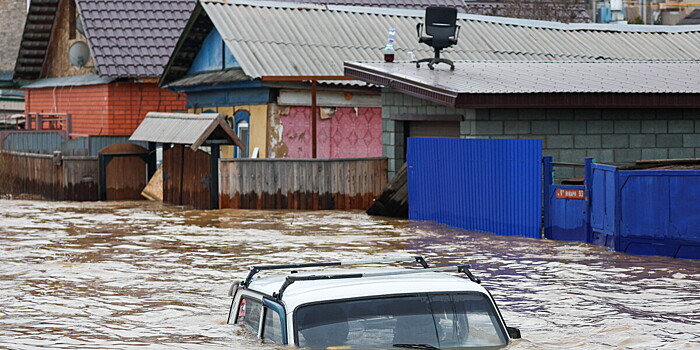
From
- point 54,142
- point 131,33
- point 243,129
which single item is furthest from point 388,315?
point 54,142

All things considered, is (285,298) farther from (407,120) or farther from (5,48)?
(5,48)

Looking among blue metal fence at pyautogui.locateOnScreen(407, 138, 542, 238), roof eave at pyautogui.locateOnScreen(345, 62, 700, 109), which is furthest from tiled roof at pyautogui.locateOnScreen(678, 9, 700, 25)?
blue metal fence at pyautogui.locateOnScreen(407, 138, 542, 238)

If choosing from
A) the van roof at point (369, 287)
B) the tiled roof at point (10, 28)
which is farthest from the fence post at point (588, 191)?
the tiled roof at point (10, 28)

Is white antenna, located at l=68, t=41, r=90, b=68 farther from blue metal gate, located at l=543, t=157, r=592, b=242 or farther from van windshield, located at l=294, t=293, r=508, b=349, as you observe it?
van windshield, located at l=294, t=293, r=508, b=349

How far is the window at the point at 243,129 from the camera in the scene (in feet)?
89.8

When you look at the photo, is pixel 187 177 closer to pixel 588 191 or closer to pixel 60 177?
pixel 60 177

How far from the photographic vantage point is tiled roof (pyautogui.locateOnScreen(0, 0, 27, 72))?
5306cm

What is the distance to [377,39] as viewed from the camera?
A: 2880cm

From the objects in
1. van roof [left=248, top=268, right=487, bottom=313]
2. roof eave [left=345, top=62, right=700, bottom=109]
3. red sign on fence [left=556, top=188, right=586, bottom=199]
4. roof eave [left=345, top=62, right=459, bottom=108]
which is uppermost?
roof eave [left=345, top=62, right=459, bottom=108]

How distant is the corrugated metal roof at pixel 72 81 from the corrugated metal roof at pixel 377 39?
266 inches

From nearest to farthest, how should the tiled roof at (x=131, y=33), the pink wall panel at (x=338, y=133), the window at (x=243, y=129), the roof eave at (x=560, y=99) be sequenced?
the roof eave at (x=560, y=99)
the pink wall panel at (x=338, y=133)
the window at (x=243, y=129)
the tiled roof at (x=131, y=33)

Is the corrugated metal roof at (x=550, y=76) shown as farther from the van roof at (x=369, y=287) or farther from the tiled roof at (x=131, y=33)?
the van roof at (x=369, y=287)

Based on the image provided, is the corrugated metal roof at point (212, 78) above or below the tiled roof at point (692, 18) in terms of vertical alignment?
below

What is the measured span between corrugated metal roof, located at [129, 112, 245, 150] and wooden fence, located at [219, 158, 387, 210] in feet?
2.27
